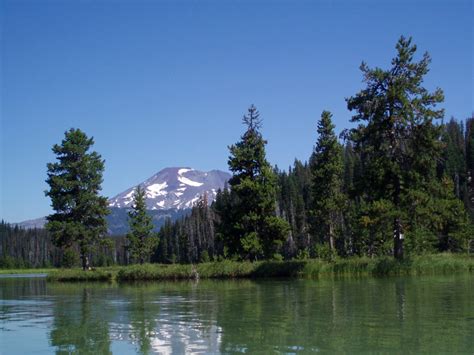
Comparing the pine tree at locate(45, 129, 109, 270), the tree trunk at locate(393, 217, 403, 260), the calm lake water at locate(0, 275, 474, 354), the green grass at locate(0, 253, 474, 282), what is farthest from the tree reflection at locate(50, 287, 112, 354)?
the pine tree at locate(45, 129, 109, 270)

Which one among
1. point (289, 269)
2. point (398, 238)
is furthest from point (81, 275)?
point (398, 238)

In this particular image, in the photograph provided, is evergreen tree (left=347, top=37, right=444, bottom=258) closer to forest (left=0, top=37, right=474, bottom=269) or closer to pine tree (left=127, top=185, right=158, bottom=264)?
forest (left=0, top=37, right=474, bottom=269)

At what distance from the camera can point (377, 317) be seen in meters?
14.6

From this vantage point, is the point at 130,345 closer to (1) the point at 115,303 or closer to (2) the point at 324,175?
(1) the point at 115,303

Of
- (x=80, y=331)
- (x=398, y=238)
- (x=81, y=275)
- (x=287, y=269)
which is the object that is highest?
(x=398, y=238)

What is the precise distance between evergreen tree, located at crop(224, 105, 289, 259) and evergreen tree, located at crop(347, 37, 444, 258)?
12.4m

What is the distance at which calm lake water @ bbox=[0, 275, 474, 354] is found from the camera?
11266mm

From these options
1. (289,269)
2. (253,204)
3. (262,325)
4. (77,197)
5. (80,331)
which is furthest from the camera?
(77,197)

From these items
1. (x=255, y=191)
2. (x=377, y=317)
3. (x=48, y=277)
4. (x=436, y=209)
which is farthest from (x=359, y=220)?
(x=48, y=277)

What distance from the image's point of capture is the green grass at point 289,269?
3322 cm

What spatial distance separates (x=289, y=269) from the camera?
129ft

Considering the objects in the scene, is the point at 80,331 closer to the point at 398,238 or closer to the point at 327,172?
the point at 398,238

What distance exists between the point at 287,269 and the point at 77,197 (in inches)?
1088

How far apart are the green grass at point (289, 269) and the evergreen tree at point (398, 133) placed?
2.18m
